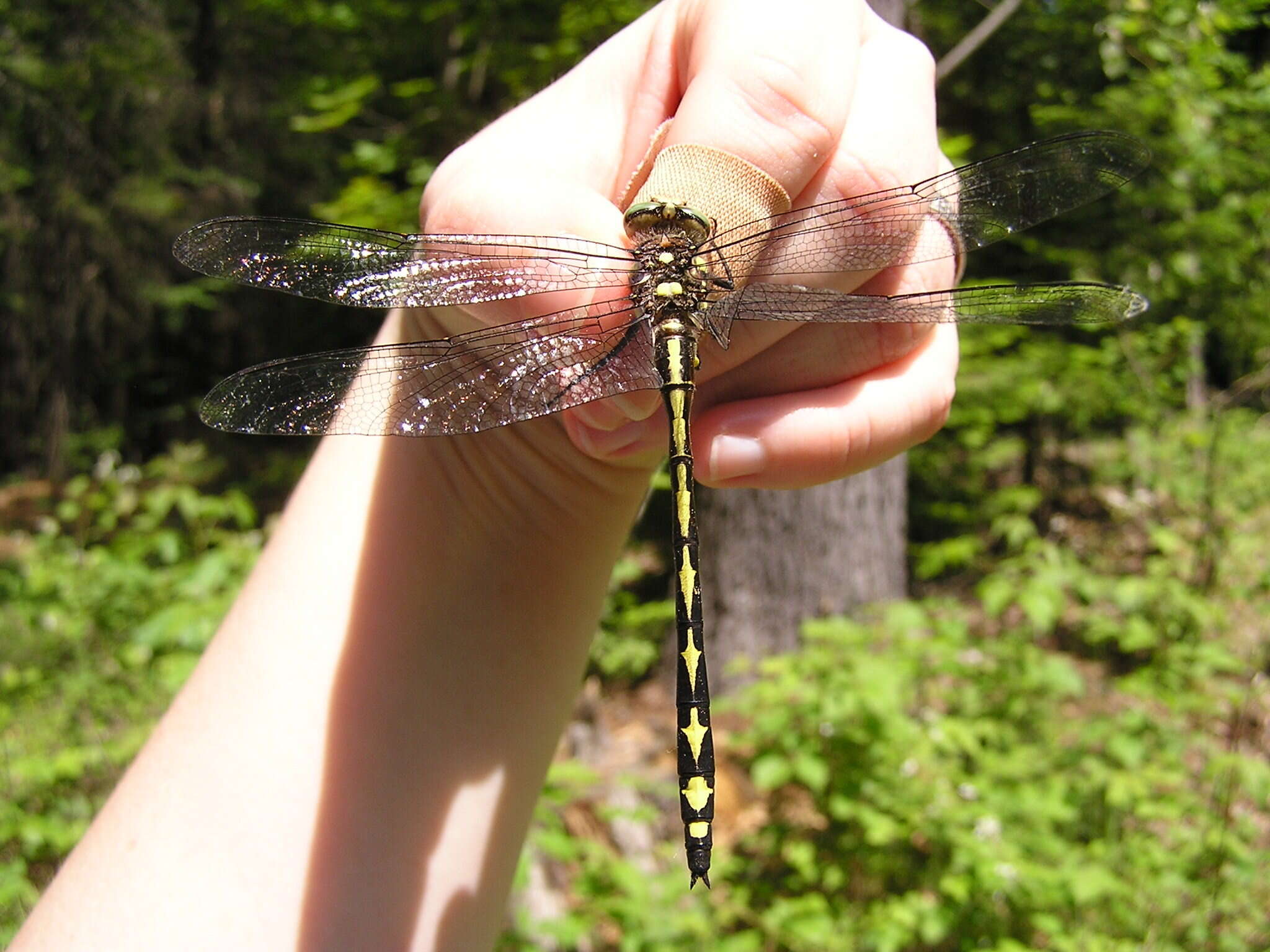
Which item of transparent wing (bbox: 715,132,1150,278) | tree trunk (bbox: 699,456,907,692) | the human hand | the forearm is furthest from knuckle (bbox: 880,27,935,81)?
tree trunk (bbox: 699,456,907,692)

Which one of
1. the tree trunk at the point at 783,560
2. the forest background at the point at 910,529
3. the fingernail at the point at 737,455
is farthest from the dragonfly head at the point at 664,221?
the tree trunk at the point at 783,560

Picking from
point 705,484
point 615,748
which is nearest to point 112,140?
point 615,748

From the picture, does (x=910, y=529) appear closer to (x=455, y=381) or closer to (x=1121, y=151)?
(x=1121, y=151)

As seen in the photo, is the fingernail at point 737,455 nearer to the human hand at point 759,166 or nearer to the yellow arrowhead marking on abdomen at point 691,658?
the human hand at point 759,166

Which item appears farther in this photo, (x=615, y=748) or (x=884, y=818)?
(x=615, y=748)

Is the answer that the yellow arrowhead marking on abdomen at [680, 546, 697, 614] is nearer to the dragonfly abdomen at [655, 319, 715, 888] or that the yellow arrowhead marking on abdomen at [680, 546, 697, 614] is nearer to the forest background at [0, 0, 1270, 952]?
the dragonfly abdomen at [655, 319, 715, 888]

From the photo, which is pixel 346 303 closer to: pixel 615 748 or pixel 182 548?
pixel 615 748
